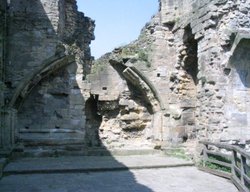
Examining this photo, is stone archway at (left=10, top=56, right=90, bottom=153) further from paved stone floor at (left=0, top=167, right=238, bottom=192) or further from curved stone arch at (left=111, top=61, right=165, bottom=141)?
paved stone floor at (left=0, top=167, right=238, bottom=192)

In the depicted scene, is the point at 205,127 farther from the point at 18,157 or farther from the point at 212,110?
the point at 18,157

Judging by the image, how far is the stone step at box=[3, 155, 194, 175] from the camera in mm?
8688

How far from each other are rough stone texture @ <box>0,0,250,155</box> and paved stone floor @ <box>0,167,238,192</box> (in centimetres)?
273

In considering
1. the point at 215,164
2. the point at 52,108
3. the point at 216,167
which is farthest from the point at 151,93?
the point at 216,167

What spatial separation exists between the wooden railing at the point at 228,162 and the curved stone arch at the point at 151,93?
2.73 meters

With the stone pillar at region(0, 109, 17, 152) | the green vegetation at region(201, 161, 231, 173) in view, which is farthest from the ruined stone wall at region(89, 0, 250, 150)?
the stone pillar at region(0, 109, 17, 152)

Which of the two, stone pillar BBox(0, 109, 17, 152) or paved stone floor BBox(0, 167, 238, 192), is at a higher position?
stone pillar BBox(0, 109, 17, 152)

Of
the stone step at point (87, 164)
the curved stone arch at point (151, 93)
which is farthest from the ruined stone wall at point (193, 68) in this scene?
the stone step at point (87, 164)

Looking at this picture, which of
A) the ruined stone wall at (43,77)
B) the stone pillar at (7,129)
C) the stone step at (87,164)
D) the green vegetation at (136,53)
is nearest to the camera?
the stone step at (87,164)

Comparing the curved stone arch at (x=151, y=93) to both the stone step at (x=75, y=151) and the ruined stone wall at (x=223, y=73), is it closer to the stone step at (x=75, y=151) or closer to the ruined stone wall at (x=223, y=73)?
the stone step at (x=75, y=151)

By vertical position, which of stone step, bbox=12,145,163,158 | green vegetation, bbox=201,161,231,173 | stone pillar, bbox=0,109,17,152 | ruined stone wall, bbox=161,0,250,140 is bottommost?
green vegetation, bbox=201,161,231,173

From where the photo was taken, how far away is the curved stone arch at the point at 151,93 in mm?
12023

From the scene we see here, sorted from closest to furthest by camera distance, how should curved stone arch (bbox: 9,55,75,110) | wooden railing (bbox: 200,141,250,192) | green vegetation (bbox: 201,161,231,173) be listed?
wooden railing (bbox: 200,141,250,192) → green vegetation (bbox: 201,161,231,173) → curved stone arch (bbox: 9,55,75,110)

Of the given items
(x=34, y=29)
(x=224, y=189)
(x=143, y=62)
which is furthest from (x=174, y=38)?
(x=224, y=189)
